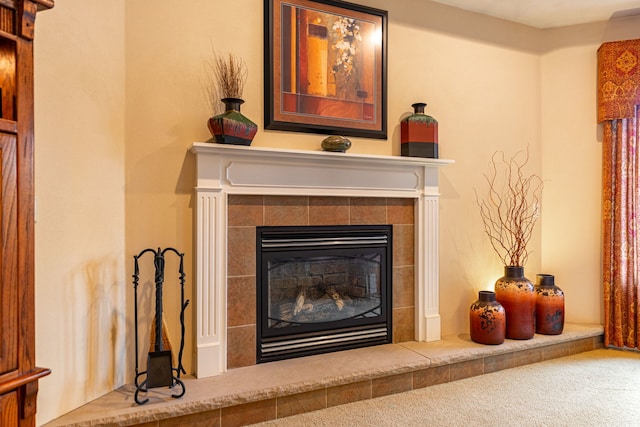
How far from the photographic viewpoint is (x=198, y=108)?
2465mm

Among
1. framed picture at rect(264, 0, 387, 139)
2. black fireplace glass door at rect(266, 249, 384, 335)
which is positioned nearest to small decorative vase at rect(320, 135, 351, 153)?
framed picture at rect(264, 0, 387, 139)

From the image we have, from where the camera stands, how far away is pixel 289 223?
105 inches

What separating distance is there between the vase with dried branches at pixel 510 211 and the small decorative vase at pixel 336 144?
1.38 m

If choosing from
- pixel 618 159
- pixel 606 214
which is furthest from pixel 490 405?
pixel 618 159

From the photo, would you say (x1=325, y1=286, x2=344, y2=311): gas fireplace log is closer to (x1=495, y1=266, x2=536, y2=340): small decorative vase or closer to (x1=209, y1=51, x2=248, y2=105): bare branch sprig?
(x1=495, y1=266, x2=536, y2=340): small decorative vase

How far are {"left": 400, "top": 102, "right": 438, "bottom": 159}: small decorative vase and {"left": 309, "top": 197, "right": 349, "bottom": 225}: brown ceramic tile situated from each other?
0.64 meters

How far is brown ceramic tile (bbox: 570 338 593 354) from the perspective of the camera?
3.18 meters

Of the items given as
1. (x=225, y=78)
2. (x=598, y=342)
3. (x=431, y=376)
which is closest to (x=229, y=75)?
(x=225, y=78)

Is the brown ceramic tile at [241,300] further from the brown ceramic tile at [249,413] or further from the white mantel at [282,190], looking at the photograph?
the brown ceramic tile at [249,413]

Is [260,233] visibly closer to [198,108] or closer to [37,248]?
[198,108]

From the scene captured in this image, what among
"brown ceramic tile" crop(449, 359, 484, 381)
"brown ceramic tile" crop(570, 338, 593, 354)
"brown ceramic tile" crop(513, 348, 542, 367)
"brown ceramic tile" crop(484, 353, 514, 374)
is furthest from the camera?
"brown ceramic tile" crop(570, 338, 593, 354)

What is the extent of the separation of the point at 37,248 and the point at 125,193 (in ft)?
1.89

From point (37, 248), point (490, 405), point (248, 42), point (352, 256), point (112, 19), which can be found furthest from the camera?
point (352, 256)

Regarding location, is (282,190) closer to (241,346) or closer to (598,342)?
(241,346)
